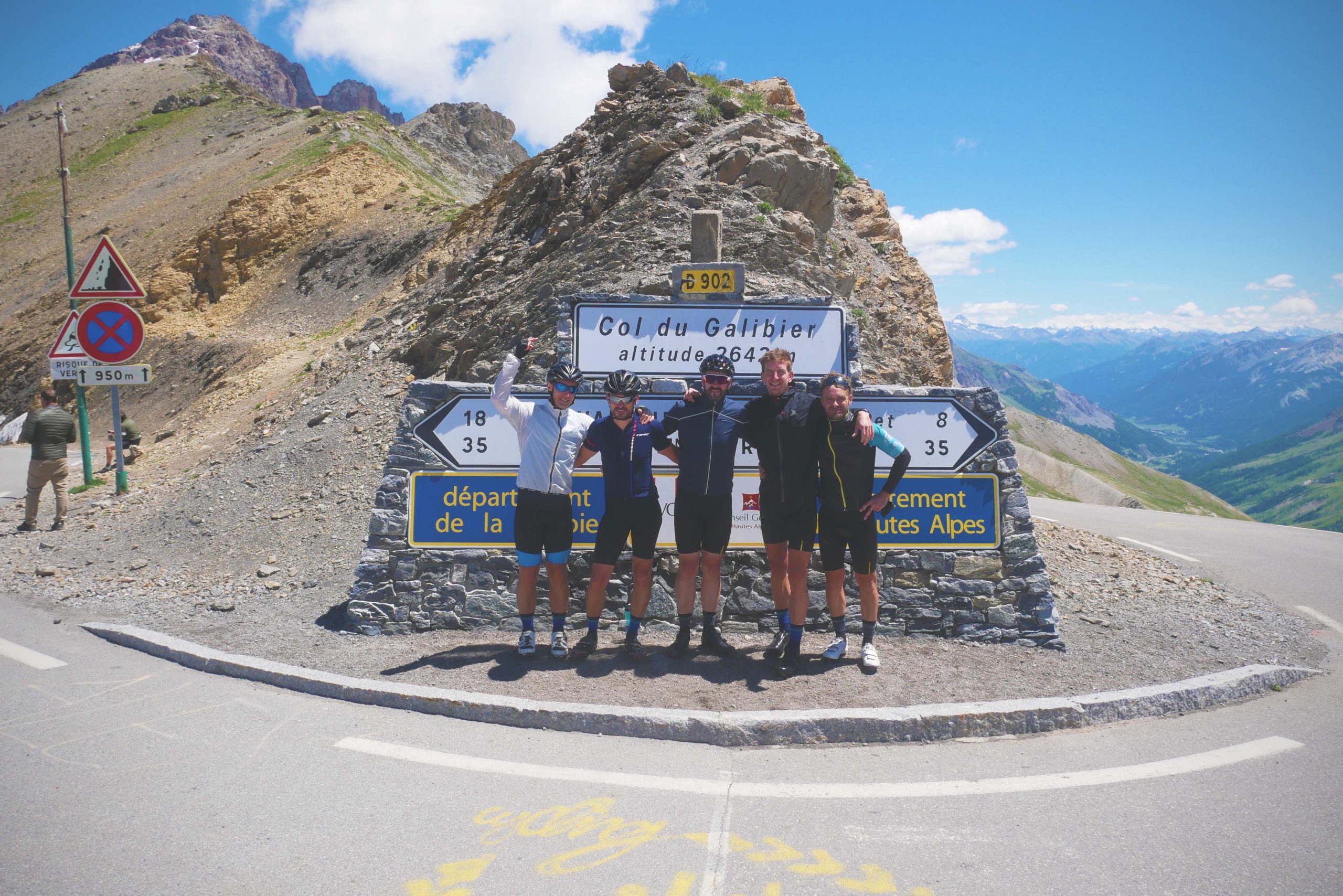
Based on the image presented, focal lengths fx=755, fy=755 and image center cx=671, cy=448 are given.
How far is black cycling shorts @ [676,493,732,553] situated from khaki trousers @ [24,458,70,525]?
28.6 ft

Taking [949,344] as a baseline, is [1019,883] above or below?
below

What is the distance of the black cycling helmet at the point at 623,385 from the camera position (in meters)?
5.15

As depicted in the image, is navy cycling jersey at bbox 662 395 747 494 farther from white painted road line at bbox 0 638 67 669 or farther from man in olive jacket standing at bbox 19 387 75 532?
man in olive jacket standing at bbox 19 387 75 532

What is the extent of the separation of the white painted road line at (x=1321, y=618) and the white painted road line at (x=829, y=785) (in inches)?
164

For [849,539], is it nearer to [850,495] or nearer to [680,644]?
[850,495]

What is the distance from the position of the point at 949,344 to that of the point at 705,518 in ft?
51.6

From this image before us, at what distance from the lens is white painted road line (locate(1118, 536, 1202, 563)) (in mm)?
10558

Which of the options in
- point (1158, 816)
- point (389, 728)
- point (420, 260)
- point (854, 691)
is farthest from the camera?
point (420, 260)

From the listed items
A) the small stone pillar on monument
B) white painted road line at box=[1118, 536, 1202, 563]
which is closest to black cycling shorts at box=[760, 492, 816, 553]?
the small stone pillar on monument

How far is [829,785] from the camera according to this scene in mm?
3688

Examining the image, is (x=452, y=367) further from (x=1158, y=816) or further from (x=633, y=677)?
(x=1158, y=816)

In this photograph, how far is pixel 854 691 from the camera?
15.5ft

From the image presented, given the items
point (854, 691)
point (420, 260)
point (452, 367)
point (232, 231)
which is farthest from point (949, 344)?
point (232, 231)

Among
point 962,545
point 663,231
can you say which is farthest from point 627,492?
point 663,231
